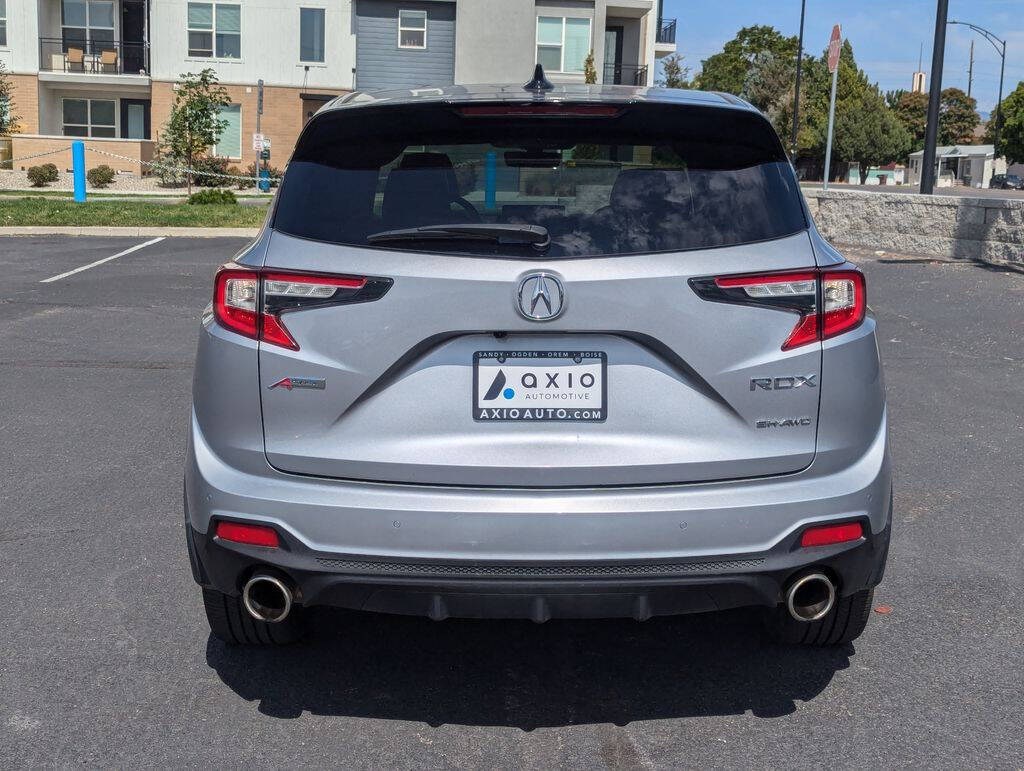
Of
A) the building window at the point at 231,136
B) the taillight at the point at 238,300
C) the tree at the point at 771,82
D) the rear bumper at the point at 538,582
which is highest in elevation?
the tree at the point at 771,82

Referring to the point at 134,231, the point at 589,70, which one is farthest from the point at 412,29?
the point at 134,231

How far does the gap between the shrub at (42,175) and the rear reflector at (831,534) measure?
133ft

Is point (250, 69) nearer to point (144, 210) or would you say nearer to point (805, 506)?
point (144, 210)

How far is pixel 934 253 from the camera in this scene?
56.3ft

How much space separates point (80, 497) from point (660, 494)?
3502 millimetres

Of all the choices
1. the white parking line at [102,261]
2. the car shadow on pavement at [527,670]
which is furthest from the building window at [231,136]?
the car shadow on pavement at [527,670]

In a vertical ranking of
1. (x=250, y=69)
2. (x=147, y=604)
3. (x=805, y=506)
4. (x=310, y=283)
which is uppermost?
(x=250, y=69)

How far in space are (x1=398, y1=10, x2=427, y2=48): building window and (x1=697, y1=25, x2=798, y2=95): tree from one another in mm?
62671

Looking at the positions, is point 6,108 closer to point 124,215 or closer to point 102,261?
point 124,215

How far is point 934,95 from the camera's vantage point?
1858 cm

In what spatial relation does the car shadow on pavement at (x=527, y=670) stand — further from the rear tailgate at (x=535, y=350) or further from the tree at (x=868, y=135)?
the tree at (x=868, y=135)

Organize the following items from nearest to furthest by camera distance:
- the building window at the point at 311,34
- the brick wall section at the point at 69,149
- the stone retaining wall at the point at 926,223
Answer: the stone retaining wall at the point at 926,223, the brick wall section at the point at 69,149, the building window at the point at 311,34

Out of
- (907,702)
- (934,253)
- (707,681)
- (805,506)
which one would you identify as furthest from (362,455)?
(934,253)

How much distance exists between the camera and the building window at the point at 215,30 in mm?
47438
